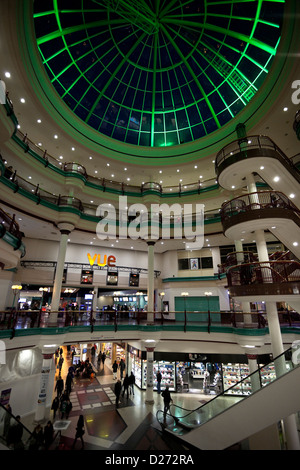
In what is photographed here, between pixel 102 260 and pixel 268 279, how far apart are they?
16921mm

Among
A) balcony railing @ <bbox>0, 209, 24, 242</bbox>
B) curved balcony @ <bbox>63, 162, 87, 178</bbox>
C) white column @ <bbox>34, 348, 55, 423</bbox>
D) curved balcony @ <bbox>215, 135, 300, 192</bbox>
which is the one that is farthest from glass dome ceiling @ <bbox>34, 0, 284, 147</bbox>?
white column @ <bbox>34, 348, 55, 423</bbox>

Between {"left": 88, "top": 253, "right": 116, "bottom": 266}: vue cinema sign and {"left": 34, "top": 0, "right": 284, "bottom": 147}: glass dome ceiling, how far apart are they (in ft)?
38.8

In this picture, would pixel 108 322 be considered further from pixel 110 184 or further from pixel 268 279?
pixel 110 184

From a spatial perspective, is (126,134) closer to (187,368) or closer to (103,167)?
(103,167)

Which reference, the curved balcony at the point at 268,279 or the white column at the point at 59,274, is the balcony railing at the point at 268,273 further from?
the white column at the point at 59,274

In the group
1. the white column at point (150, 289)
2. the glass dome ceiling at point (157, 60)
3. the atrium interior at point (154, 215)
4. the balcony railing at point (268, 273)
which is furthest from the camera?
the white column at point (150, 289)

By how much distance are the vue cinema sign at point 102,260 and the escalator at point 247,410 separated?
1533cm

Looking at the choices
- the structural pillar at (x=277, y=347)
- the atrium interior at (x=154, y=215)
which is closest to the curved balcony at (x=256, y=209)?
the atrium interior at (x=154, y=215)

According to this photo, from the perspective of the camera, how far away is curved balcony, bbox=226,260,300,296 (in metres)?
9.42

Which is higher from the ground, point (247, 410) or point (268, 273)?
point (268, 273)

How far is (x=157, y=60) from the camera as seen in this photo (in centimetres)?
2116

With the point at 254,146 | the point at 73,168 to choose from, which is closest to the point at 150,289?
the point at 254,146

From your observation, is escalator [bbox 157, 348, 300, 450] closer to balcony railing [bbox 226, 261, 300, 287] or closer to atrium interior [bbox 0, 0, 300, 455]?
atrium interior [bbox 0, 0, 300, 455]

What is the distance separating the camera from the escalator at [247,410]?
26.3 feet
